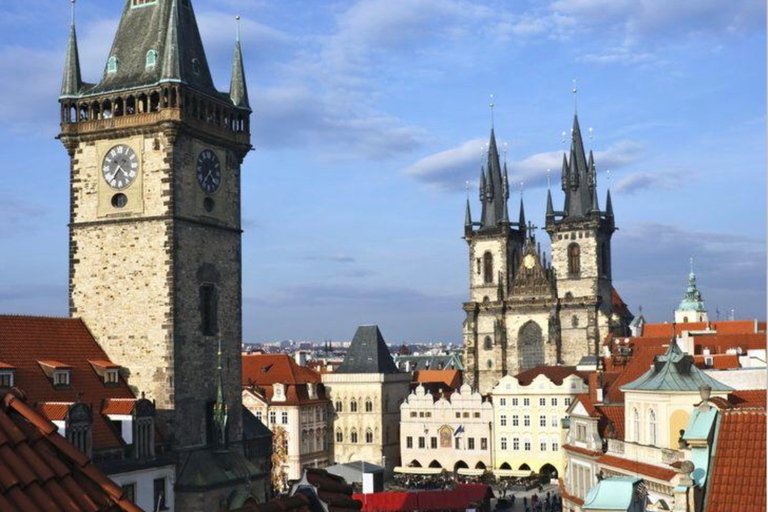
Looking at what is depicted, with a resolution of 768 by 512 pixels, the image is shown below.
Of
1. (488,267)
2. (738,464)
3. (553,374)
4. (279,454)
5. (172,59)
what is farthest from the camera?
(488,267)

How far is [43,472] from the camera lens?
520 centimetres

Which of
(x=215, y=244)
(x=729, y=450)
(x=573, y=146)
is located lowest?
(x=729, y=450)

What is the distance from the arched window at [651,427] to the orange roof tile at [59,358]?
17.3m

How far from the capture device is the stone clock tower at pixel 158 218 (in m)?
34.5

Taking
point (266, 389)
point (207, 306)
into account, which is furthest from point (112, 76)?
point (266, 389)

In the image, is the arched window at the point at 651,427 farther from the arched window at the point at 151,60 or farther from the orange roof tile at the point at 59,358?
the arched window at the point at 151,60

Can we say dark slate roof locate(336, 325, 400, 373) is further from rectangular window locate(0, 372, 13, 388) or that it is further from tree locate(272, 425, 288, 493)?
rectangular window locate(0, 372, 13, 388)

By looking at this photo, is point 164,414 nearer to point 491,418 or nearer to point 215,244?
point 215,244

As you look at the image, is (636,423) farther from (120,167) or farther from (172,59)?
(172,59)

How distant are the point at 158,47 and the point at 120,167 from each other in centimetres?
458

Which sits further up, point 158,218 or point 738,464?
point 158,218

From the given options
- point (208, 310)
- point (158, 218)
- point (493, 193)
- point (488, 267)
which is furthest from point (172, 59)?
point (493, 193)

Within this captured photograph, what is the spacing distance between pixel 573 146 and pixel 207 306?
74132 mm

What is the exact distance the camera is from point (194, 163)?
36.3 m
